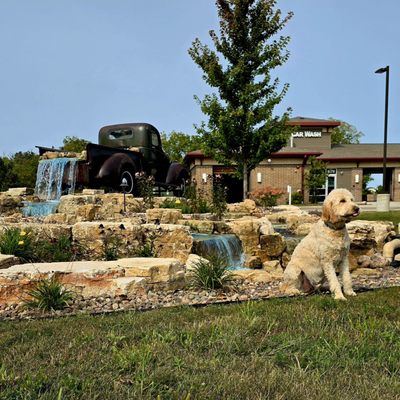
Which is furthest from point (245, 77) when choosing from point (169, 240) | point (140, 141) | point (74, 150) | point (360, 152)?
point (74, 150)

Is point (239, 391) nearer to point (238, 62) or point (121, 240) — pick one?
point (121, 240)

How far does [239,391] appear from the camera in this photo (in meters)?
2.29

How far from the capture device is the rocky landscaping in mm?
5289

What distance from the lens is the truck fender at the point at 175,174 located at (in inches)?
768

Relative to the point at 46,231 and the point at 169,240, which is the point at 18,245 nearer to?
the point at 46,231

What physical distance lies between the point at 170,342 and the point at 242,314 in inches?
37.0

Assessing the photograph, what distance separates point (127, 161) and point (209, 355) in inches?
524

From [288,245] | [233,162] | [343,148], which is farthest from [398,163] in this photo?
[288,245]

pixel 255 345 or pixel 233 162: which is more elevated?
pixel 233 162

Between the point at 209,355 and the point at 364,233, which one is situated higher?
the point at 364,233

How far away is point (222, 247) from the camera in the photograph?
367 inches

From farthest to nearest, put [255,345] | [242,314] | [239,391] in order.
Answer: [242,314] < [255,345] < [239,391]

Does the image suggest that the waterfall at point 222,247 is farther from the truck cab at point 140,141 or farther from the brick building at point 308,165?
the brick building at point 308,165

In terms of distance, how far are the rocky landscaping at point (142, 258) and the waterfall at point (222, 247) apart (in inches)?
5.2
